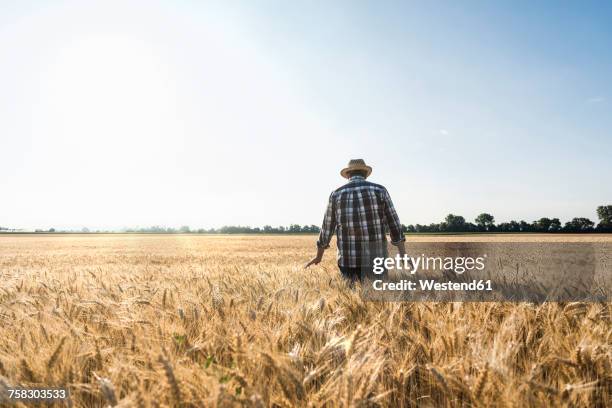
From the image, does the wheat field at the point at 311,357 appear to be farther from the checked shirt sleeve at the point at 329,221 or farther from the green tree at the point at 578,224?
the green tree at the point at 578,224

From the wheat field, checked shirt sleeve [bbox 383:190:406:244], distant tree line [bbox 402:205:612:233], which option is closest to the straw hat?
checked shirt sleeve [bbox 383:190:406:244]

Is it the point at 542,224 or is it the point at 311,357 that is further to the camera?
the point at 542,224

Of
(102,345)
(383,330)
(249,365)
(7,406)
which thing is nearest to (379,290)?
(383,330)

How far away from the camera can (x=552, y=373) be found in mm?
1560

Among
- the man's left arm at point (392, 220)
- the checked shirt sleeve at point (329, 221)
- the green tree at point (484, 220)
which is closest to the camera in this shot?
the man's left arm at point (392, 220)

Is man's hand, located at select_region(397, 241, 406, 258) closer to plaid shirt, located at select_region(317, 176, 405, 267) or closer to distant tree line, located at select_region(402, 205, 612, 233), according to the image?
plaid shirt, located at select_region(317, 176, 405, 267)

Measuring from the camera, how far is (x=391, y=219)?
4.52m

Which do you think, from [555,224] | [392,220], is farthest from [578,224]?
[392,220]

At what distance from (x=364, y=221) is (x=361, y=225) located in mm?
64

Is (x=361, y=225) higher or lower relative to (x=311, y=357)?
higher

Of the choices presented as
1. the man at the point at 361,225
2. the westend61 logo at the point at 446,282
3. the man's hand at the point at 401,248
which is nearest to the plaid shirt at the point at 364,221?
the man at the point at 361,225

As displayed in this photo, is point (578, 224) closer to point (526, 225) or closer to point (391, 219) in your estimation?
point (526, 225)

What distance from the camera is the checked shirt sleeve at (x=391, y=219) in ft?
14.7

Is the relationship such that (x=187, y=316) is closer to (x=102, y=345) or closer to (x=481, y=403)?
Answer: (x=102, y=345)
